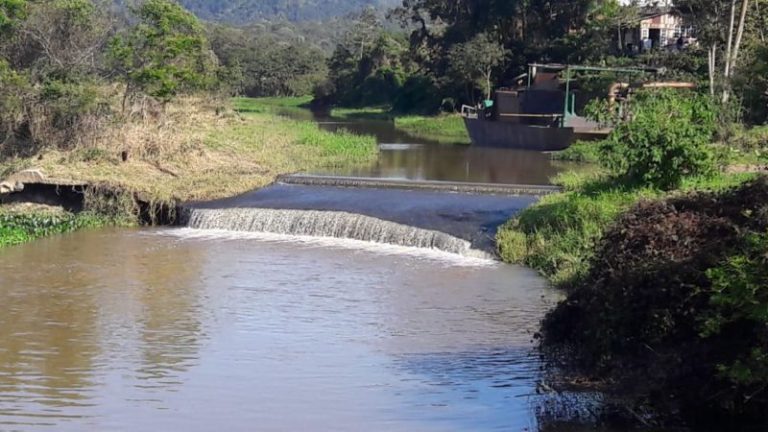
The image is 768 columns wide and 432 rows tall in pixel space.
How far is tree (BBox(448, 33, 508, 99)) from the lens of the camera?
49.1 m

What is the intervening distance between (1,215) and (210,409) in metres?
12.1

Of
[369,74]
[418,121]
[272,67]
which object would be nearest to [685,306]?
[418,121]

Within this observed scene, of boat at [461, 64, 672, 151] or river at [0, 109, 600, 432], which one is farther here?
boat at [461, 64, 672, 151]

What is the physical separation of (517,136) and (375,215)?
52.6 feet

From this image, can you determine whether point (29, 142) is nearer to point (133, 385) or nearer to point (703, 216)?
point (133, 385)

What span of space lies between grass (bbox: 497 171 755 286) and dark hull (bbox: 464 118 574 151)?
48.2 ft

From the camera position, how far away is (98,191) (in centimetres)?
2052

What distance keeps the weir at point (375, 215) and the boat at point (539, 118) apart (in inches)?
447

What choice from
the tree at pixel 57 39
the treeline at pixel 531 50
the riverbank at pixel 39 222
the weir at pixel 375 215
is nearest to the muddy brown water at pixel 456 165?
the weir at pixel 375 215

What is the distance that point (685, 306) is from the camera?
8.17m

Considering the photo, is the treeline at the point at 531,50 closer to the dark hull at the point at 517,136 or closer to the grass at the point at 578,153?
the grass at the point at 578,153

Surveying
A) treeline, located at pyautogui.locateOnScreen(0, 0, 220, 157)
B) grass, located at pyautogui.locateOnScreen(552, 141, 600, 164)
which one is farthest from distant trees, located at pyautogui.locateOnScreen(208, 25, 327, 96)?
treeline, located at pyautogui.locateOnScreen(0, 0, 220, 157)

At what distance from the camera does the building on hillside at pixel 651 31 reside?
48.1m

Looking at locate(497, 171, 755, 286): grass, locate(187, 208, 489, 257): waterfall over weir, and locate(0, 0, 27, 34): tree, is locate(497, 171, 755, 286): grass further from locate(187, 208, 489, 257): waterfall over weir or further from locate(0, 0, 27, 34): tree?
locate(0, 0, 27, 34): tree
